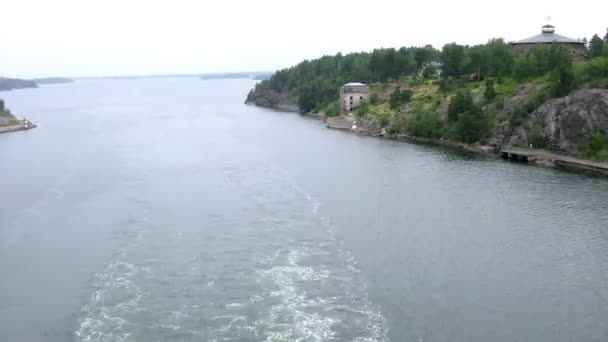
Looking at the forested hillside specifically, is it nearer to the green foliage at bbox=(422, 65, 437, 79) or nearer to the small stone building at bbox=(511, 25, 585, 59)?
the green foliage at bbox=(422, 65, 437, 79)

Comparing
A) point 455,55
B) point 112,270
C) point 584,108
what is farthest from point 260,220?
point 455,55

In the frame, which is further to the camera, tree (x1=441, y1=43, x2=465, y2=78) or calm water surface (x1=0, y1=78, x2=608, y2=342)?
tree (x1=441, y1=43, x2=465, y2=78)

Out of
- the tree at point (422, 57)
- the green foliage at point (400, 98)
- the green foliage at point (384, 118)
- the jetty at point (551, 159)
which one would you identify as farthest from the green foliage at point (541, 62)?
the tree at point (422, 57)

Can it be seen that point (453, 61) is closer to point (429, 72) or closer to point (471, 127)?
point (429, 72)

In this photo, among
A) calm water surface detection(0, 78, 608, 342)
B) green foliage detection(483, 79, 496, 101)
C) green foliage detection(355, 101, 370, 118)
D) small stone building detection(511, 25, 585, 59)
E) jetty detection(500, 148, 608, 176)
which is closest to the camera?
calm water surface detection(0, 78, 608, 342)

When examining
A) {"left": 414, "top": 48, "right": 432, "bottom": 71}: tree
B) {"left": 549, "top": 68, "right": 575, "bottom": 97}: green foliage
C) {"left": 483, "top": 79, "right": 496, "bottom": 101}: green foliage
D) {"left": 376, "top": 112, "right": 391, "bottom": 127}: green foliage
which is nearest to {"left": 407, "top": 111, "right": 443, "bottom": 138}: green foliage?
{"left": 376, "top": 112, "right": 391, "bottom": 127}: green foliage

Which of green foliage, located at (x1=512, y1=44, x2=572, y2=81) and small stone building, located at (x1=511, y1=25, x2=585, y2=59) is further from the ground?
small stone building, located at (x1=511, y1=25, x2=585, y2=59)

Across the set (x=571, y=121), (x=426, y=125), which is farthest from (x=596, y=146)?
Result: (x=426, y=125)

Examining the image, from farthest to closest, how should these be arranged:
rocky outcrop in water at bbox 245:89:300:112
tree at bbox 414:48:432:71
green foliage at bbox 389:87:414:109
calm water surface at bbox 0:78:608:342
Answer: rocky outcrop in water at bbox 245:89:300:112, tree at bbox 414:48:432:71, green foliage at bbox 389:87:414:109, calm water surface at bbox 0:78:608:342
